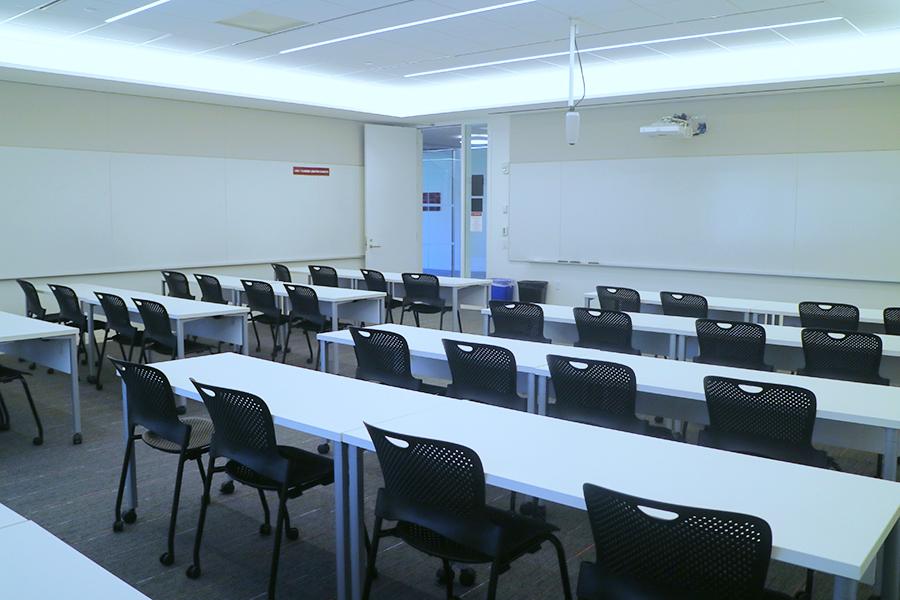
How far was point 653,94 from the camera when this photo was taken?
324 inches

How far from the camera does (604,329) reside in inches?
195

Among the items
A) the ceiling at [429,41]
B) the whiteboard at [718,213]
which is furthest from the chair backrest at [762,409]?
the whiteboard at [718,213]

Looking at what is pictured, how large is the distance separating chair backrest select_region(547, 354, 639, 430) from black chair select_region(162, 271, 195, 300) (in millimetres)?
5174

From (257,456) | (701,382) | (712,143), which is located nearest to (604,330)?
(701,382)

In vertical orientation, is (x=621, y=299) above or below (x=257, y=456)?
above

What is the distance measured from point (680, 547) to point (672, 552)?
3 centimetres

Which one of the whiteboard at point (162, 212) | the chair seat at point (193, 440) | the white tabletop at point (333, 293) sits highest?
the whiteboard at point (162, 212)

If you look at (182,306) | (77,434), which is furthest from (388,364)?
(182,306)

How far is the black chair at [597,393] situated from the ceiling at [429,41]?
10.6ft

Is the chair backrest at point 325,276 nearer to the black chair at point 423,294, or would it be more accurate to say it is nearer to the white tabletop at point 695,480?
the black chair at point 423,294

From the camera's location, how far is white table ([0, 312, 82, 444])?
4523mm

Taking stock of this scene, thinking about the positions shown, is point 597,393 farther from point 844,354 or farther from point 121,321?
point 121,321

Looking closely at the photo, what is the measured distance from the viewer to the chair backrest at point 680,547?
1.68 meters

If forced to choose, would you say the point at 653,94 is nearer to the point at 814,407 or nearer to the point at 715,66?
the point at 715,66
